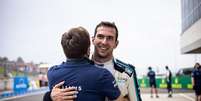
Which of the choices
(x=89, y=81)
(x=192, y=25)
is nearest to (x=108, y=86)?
(x=89, y=81)

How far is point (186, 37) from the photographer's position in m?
32.4

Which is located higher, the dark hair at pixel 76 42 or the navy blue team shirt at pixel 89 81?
the dark hair at pixel 76 42

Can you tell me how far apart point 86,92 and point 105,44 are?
16.8 inches

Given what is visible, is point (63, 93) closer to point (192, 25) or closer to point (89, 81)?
point (89, 81)

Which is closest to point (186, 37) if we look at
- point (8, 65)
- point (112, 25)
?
point (8, 65)

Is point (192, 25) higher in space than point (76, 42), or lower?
higher

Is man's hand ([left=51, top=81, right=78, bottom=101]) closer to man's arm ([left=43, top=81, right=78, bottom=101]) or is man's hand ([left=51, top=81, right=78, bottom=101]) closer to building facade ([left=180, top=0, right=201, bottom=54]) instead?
man's arm ([left=43, top=81, right=78, bottom=101])

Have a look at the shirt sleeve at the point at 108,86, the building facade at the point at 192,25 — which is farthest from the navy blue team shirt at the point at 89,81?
the building facade at the point at 192,25

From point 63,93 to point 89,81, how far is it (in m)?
0.17

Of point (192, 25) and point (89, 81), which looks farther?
point (192, 25)

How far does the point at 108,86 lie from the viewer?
9.05 feet

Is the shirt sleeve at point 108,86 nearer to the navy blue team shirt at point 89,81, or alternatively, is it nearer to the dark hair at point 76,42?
the navy blue team shirt at point 89,81

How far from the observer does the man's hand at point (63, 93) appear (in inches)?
110

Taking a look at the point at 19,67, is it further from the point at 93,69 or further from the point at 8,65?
the point at 93,69
